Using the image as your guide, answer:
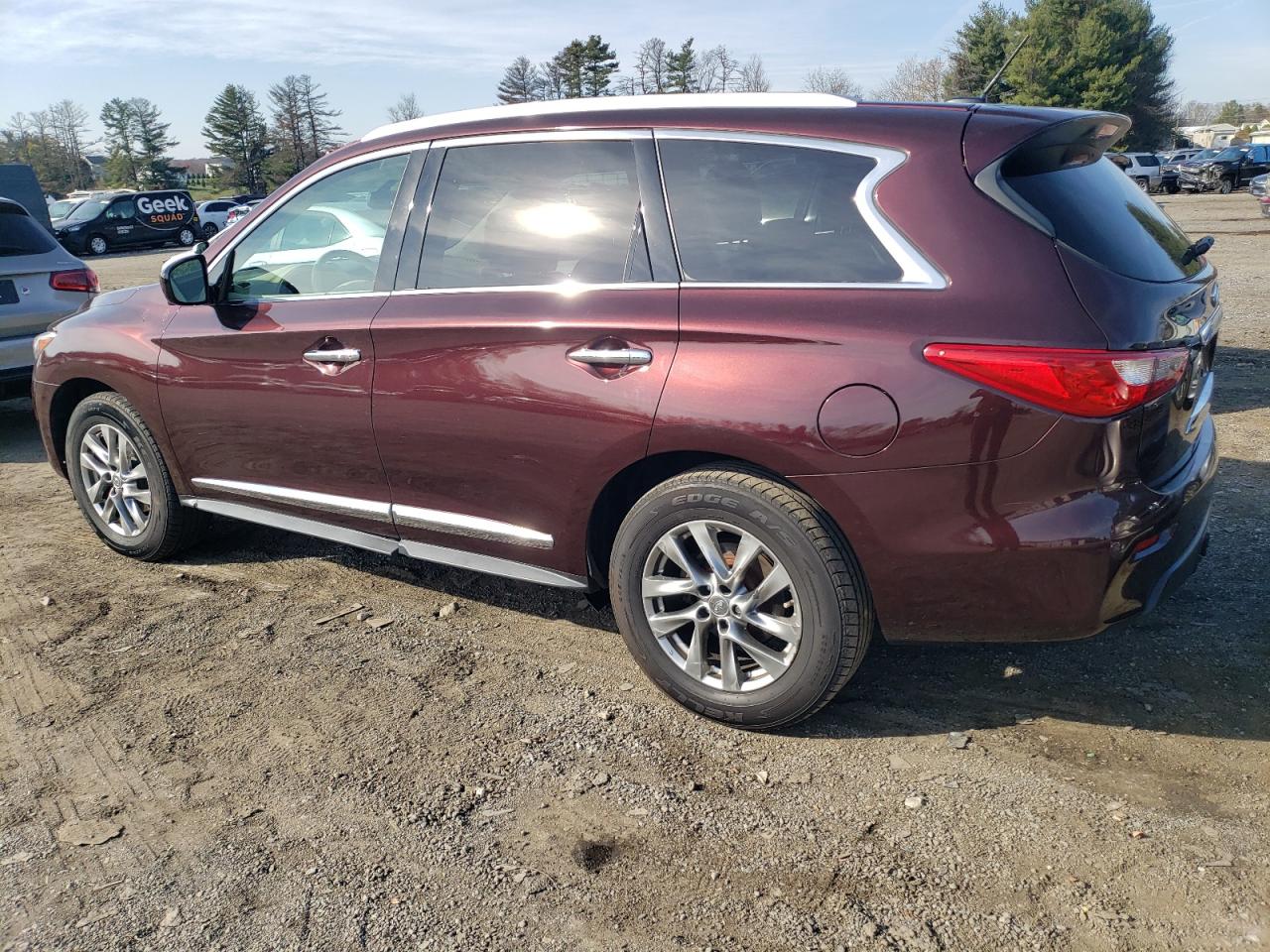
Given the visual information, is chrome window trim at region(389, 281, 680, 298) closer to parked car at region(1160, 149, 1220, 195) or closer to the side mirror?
the side mirror

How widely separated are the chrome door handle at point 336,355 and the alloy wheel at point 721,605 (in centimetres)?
138

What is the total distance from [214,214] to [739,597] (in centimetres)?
4024

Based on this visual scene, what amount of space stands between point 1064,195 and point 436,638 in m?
2.64

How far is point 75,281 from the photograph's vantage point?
7742 millimetres

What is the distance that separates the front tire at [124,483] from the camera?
472 cm

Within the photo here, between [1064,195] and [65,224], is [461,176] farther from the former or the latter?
[65,224]

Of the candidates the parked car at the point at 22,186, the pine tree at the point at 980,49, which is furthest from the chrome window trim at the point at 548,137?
the pine tree at the point at 980,49

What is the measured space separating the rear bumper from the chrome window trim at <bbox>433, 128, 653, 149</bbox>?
1.30m

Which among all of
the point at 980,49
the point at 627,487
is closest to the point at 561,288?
the point at 627,487

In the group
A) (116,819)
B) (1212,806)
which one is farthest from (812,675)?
(116,819)

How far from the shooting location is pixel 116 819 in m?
2.92

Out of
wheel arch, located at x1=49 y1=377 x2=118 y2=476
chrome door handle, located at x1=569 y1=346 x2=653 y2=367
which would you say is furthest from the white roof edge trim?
wheel arch, located at x1=49 y1=377 x2=118 y2=476

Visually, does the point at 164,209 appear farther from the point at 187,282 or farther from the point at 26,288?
the point at 187,282

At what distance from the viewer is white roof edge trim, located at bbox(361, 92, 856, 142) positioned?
10.6 feet
